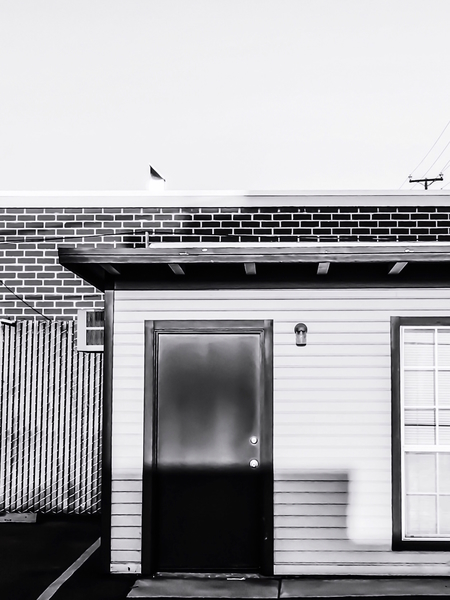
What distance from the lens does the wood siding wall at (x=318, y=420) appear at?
5449 millimetres

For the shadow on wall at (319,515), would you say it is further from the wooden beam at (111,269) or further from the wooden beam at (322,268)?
the wooden beam at (111,269)

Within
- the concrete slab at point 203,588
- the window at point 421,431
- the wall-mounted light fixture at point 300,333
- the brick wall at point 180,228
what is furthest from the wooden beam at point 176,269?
the brick wall at point 180,228

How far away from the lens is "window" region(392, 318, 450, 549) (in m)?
5.43

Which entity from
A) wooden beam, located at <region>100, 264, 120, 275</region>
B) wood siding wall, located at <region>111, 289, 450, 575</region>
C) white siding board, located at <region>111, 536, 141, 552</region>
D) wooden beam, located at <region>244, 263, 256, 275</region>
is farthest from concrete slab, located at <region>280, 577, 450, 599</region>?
wooden beam, located at <region>100, 264, 120, 275</region>

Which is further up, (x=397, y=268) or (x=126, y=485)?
(x=397, y=268)

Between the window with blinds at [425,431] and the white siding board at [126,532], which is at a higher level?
the window with blinds at [425,431]

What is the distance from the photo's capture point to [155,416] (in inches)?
220

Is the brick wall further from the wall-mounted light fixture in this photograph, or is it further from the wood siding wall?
the wall-mounted light fixture

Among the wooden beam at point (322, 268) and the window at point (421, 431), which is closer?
the wooden beam at point (322, 268)

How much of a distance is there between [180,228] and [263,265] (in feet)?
13.8

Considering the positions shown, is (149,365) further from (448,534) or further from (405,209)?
(405,209)

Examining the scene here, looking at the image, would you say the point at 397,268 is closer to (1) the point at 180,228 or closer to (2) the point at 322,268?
(2) the point at 322,268
